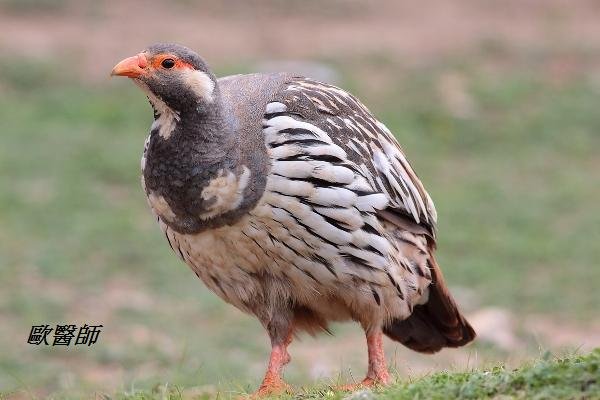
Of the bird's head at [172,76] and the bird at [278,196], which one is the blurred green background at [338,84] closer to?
the bird at [278,196]

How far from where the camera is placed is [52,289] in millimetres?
11789

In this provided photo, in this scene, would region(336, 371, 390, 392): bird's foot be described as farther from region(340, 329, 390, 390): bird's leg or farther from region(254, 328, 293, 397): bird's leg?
region(254, 328, 293, 397): bird's leg

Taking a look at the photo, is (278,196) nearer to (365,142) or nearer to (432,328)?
(365,142)

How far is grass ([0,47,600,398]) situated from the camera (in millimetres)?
10539

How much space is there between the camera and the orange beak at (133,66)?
6.11 m

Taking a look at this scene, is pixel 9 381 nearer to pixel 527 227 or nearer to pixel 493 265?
pixel 493 265

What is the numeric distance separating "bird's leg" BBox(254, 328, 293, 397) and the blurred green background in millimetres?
284

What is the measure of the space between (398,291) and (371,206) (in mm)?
586

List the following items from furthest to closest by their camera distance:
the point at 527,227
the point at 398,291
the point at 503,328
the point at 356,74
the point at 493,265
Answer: the point at 356,74
the point at 527,227
the point at 493,265
the point at 503,328
the point at 398,291

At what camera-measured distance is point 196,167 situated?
20.3ft

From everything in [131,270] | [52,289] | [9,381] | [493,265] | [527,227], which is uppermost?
[527,227]

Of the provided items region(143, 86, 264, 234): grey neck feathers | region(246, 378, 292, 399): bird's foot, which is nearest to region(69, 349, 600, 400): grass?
region(246, 378, 292, 399): bird's foot

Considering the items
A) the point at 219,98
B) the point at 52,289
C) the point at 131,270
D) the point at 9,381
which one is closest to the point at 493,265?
the point at 131,270

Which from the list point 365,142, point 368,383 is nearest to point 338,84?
point 365,142
